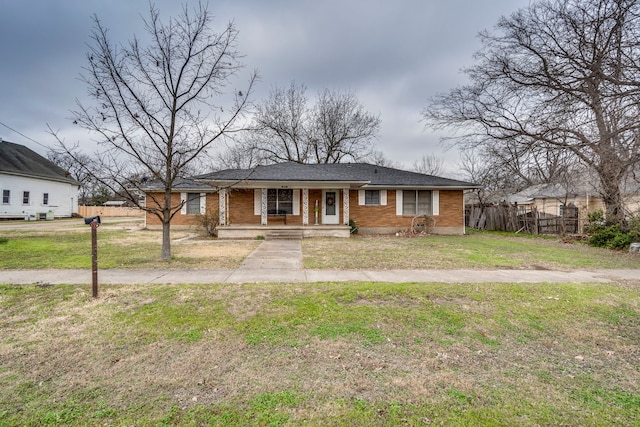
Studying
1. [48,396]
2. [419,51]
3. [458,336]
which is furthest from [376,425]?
[419,51]

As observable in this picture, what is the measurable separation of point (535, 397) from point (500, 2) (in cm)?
1355

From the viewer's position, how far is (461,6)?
10672mm

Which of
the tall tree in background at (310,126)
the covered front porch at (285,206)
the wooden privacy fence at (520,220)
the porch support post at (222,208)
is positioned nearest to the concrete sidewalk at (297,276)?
the porch support post at (222,208)

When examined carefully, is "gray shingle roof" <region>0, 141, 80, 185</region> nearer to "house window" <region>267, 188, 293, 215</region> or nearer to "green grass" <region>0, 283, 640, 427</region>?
"house window" <region>267, 188, 293, 215</region>

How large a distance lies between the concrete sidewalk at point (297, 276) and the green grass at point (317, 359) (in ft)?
3.40

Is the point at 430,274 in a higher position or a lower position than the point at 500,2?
lower

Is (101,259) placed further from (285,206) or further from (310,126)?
(310,126)

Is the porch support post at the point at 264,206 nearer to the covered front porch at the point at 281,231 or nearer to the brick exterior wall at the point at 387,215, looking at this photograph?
the covered front porch at the point at 281,231

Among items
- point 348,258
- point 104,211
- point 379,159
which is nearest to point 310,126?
point 379,159

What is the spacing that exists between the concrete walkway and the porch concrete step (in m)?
6.84

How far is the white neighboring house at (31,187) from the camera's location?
27.4 metres

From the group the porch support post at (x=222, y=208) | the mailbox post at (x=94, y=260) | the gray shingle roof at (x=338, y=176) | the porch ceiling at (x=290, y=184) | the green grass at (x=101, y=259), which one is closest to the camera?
the mailbox post at (x=94, y=260)

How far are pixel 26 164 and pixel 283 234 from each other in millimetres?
31062

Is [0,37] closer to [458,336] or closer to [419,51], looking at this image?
[419,51]
